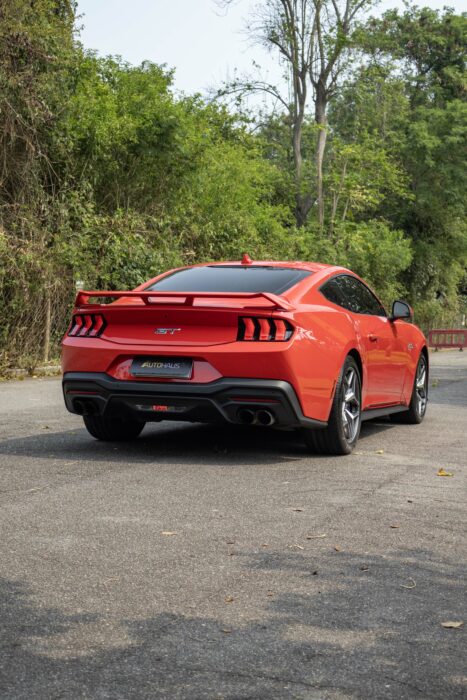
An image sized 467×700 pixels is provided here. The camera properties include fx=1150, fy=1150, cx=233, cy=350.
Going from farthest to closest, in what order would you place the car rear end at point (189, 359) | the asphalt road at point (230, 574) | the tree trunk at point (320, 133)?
1. the tree trunk at point (320, 133)
2. the car rear end at point (189, 359)
3. the asphalt road at point (230, 574)

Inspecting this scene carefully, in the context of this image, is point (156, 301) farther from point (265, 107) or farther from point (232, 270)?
point (265, 107)

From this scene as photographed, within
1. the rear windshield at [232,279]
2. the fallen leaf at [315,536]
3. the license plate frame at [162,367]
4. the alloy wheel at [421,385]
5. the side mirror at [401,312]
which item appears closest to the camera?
the fallen leaf at [315,536]

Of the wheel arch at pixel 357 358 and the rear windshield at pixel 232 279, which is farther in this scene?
the wheel arch at pixel 357 358

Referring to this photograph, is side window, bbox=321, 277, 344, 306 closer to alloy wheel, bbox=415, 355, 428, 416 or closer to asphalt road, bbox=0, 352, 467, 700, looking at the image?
asphalt road, bbox=0, 352, 467, 700

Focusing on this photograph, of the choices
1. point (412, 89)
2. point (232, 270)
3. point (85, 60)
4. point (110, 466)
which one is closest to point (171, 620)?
point (110, 466)

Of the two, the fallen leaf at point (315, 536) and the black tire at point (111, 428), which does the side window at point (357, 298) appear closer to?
the black tire at point (111, 428)

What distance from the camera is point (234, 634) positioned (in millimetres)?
4180

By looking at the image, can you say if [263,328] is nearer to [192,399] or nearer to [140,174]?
[192,399]

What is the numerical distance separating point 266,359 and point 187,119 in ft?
55.1

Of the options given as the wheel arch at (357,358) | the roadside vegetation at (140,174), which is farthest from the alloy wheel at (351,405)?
the roadside vegetation at (140,174)

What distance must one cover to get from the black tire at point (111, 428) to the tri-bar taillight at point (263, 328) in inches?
59.4

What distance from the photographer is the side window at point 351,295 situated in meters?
9.62

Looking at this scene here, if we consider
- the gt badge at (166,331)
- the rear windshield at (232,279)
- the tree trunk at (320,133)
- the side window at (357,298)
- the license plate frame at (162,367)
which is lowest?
the license plate frame at (162,367)

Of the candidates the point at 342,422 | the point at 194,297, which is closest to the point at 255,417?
the point at 342,422
